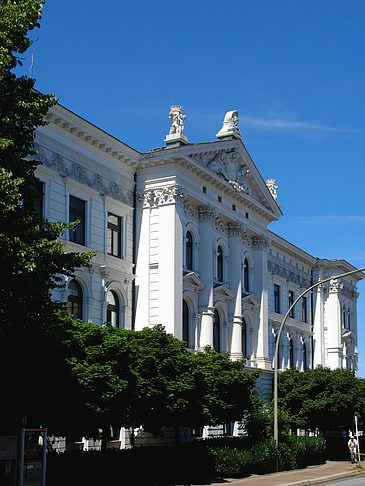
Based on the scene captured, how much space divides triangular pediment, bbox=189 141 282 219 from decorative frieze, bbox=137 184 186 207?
2.46 m

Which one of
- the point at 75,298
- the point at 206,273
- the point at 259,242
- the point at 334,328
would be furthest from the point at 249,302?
the point at 334,328

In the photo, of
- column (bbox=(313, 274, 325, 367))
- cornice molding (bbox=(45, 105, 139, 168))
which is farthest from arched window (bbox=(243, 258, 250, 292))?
column (bbox=(313, 274, 325, 367))

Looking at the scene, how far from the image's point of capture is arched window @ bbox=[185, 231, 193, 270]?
40188 millimetres

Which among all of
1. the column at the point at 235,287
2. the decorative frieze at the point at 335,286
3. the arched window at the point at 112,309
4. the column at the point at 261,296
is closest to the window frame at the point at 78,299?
the arched window at the point at 112,309

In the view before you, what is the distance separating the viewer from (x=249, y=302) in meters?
46.7

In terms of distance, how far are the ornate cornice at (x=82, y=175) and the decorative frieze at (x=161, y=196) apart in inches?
27.5

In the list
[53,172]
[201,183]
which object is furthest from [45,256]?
[201,183]

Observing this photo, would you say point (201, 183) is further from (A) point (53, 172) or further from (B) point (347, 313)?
(B) point (347, 313)

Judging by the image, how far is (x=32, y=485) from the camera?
1848 cm

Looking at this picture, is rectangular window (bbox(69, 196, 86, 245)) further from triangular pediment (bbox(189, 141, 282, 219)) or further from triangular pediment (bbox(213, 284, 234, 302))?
triangular pediment (bbox(213, 284, 234, 302))

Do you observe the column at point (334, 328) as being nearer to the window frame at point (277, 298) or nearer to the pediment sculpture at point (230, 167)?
the window frame at point (277, 298)

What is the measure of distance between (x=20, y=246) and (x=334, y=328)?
5079 centimetres

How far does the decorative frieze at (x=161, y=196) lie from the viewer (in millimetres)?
38125

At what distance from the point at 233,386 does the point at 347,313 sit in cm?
3997
